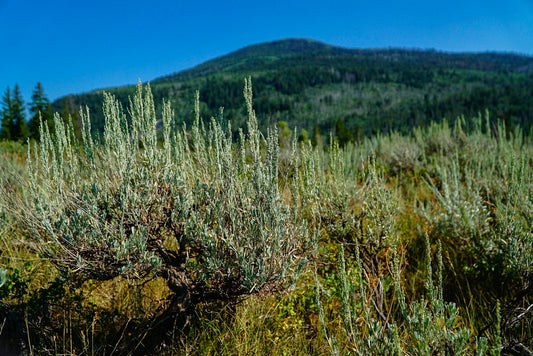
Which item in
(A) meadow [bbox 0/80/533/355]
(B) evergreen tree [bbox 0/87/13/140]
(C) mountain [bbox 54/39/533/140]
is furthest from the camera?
(C) mountain [bbox 54/39/533/140]

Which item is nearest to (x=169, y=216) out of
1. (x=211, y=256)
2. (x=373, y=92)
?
(x=211, y=256)

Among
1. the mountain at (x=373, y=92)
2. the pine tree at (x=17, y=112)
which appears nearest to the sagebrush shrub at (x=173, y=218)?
the pine tree at (x=17, y=112)

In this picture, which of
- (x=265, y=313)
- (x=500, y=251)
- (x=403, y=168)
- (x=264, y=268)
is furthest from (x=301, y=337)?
(x=403, y=168)

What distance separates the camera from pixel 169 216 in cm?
221

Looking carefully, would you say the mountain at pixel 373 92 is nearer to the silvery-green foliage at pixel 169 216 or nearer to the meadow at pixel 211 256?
the meadow at pixel 211 256

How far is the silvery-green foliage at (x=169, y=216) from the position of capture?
189 cm

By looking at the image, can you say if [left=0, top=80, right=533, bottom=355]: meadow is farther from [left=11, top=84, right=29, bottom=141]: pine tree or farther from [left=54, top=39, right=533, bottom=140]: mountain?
[left=54, top=39, right=533, bottom=140]: mountain

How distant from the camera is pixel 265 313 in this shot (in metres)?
2.64

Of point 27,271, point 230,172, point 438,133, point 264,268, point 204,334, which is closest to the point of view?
point 264,268

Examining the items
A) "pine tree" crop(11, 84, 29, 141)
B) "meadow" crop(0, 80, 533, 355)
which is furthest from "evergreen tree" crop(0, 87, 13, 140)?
"meadow" crop(0, 80, 533, 355)

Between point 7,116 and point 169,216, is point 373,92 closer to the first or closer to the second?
point 7,116

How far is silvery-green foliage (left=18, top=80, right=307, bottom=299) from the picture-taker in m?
1.89

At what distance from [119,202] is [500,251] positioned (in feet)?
10.7

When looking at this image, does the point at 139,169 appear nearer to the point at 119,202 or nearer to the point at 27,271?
the point at 119,202
